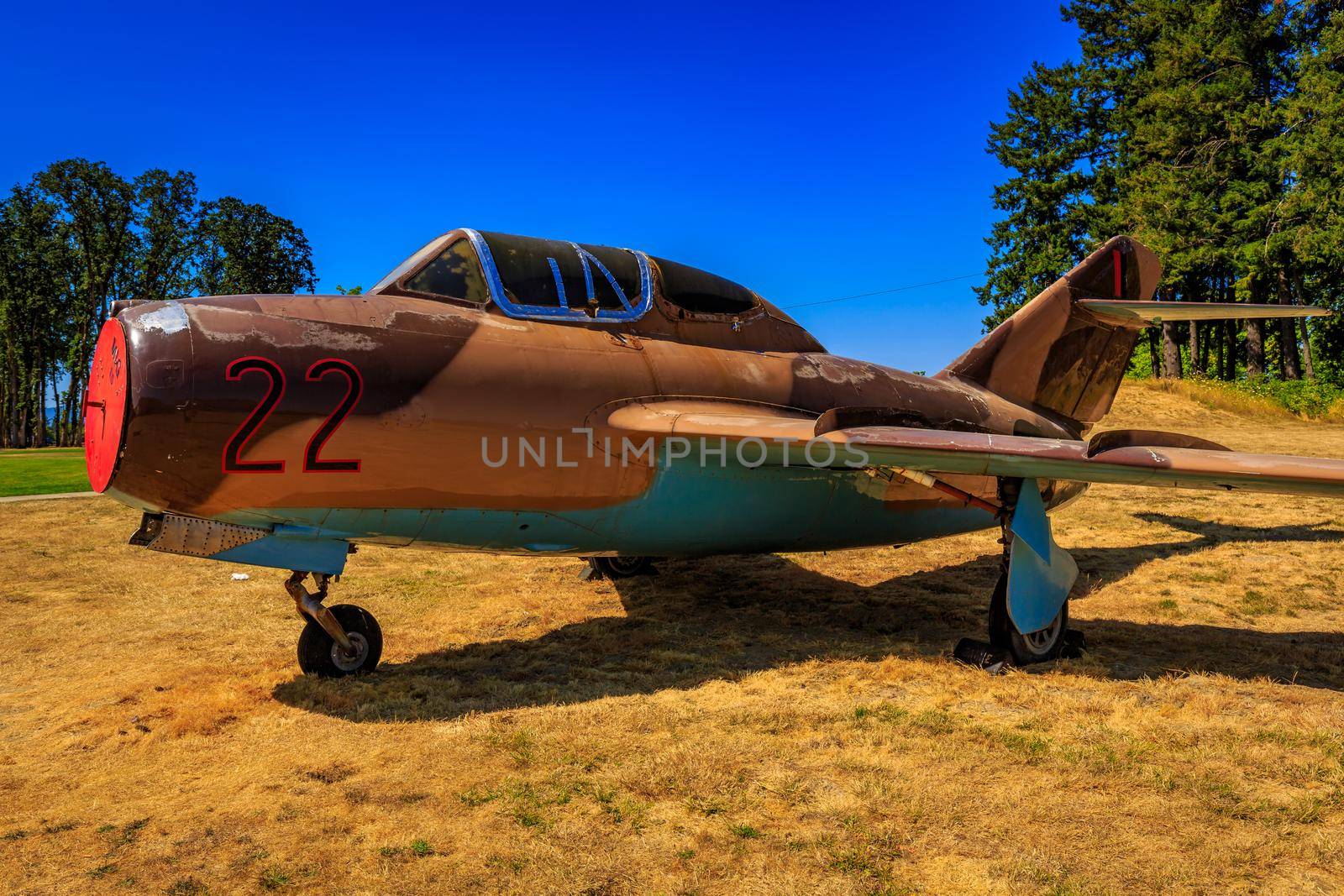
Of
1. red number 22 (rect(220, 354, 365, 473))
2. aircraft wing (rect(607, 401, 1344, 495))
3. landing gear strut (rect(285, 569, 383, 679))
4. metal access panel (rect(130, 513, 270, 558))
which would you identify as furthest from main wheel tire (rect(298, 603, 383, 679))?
aircraft wing (rect(607, 401, 1344, 495))

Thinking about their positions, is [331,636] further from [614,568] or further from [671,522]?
[614,568]

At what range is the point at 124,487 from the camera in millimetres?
5148

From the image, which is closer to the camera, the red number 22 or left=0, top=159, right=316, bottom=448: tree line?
the red number 22

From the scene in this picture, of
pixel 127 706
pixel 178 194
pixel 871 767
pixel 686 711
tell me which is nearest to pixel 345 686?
pixel 127 706

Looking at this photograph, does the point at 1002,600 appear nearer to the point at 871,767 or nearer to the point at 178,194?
the point at 871,767

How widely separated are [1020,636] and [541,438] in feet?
14.4

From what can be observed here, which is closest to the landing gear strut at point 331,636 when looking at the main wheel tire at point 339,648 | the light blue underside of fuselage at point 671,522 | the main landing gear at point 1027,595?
the main wheel tire at point 339,648

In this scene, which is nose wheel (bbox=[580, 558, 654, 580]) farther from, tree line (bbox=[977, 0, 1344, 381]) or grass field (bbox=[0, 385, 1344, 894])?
tree line (bbox=[977, 0, 1344, 381])

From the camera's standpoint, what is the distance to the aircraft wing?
5.79m

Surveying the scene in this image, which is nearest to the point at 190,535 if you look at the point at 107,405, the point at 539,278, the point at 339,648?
the point at 107,405

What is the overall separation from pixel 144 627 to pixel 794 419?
6.67 meters

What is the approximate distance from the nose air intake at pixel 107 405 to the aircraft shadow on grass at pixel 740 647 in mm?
2005

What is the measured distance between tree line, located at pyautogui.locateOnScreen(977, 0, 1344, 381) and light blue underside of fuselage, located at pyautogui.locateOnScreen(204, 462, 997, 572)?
38499mm

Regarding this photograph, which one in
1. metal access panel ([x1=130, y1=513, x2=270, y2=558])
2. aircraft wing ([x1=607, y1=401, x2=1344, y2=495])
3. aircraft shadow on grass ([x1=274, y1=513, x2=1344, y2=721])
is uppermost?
aircraft wing ([x1=607, y1=401, x2=1344, y2=495])
